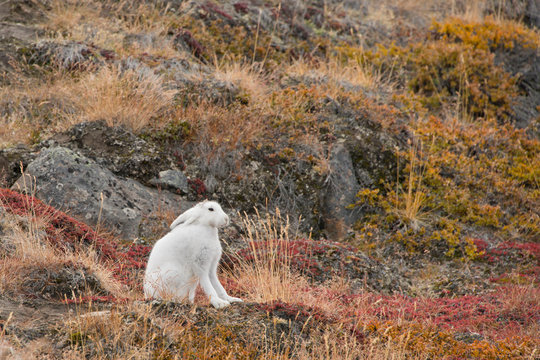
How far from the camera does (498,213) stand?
35.6 feet

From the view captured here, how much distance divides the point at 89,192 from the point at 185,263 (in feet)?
12.5

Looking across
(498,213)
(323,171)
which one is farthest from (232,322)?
(498,213)

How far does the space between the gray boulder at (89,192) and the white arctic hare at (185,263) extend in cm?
317

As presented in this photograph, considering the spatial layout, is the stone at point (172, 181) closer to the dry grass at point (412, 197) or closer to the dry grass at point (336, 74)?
the dry grass at point (412, 197)

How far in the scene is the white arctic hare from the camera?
556 centimetres

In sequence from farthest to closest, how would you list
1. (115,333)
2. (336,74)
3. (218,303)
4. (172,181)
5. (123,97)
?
1. (336,74)
2. (123,97)
3. (172,181)
4. (218,303)
5. (115,333)

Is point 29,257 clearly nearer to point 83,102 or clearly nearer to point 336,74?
point 83,102

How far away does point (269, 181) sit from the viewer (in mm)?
10398

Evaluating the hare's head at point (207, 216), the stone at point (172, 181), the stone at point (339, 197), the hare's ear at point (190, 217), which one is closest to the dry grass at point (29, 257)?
the hare's ear at point (190, 217)

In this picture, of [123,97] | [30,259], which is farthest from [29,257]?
[123,97]

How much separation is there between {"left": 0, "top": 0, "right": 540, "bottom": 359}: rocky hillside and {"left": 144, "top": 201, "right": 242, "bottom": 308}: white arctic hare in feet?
1.10

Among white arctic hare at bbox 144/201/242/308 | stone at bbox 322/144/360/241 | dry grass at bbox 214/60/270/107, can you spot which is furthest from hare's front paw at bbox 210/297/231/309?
dry grass at bbox 214/60/270/107

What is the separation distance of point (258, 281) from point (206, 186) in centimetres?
361

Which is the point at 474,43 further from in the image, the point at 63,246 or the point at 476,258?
the point at 63,246
